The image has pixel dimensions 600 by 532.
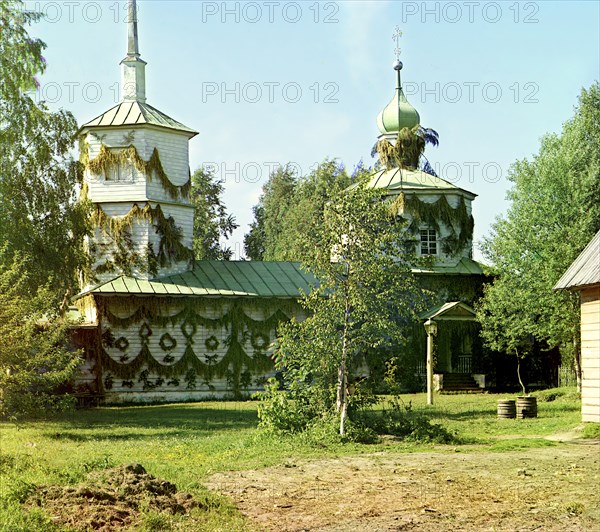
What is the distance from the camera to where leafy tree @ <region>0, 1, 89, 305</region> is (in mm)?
24438

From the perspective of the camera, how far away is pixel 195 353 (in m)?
30.3

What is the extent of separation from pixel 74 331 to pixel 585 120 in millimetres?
24138

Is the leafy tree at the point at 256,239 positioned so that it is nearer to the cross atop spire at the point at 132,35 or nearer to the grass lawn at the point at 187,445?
the cross atop spire at the point at 132,35

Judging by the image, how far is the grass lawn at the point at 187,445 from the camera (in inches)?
384

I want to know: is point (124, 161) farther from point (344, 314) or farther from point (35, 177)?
point (344, 314)

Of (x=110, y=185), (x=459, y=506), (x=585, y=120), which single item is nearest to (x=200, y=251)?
(x=110, y=185)

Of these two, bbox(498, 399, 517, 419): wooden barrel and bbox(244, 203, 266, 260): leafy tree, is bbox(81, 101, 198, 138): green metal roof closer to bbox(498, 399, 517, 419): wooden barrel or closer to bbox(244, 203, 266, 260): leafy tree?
bbox(498, 399, 517, 419): wooden barrel

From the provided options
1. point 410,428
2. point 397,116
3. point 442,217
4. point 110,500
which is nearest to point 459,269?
point 442,217

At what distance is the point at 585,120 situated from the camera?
37469 mm

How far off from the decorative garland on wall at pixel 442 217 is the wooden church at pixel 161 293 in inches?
78.6

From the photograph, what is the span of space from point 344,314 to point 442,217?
18608 millimetres

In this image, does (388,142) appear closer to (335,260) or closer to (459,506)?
(335,260)

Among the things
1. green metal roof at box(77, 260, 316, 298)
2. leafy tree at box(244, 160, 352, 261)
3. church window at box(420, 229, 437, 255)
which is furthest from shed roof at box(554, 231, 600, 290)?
leafy tree at box(244, 160, 352, 261)

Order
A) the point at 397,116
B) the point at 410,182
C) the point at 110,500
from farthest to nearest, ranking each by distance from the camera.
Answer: the point at 397,116
the point at 410,182
the point at 110,500
